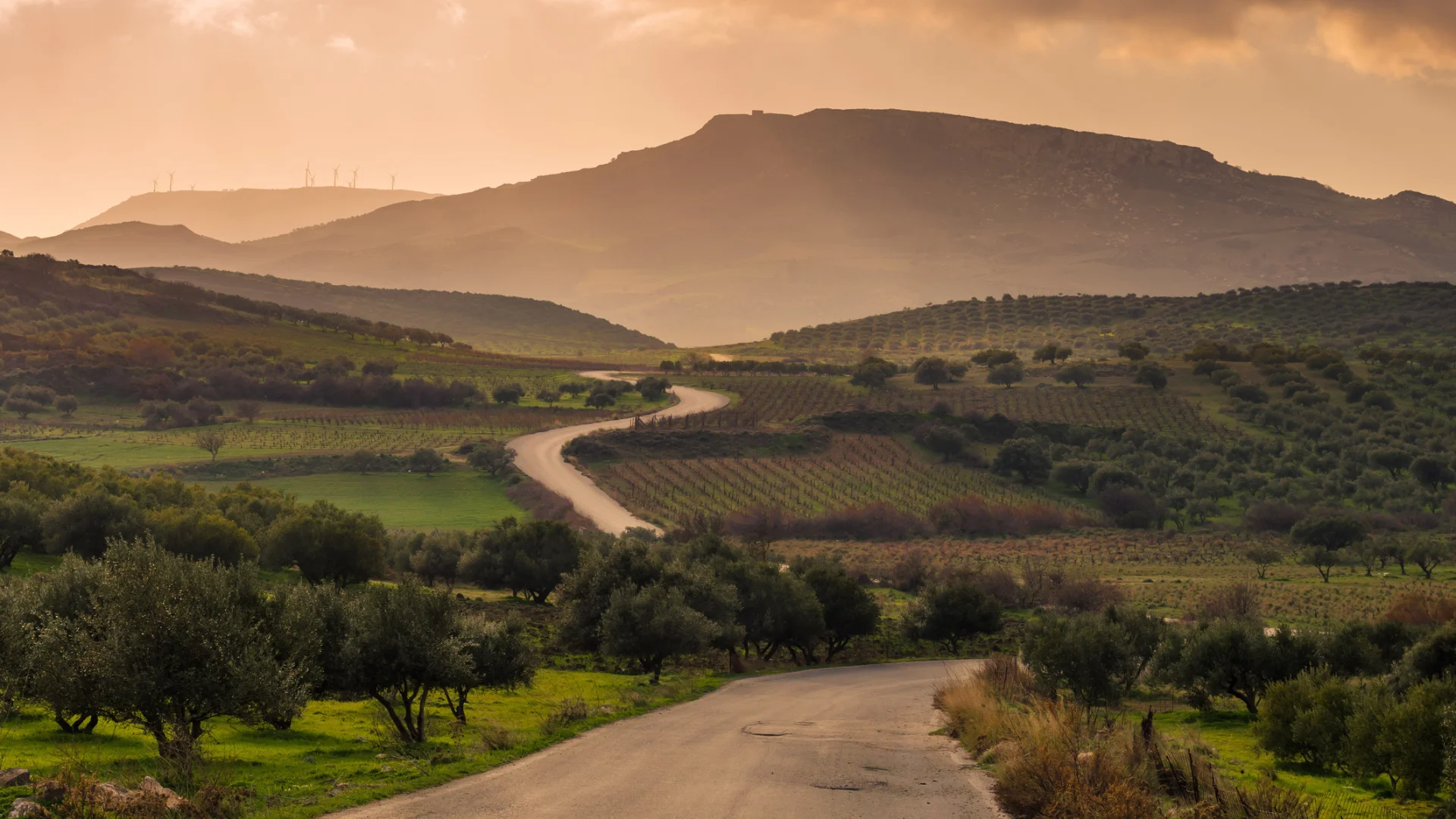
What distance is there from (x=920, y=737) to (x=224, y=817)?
17150 mm

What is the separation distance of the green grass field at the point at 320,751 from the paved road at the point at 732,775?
80 centimetres

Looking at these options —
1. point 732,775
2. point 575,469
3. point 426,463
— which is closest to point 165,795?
point 732,775

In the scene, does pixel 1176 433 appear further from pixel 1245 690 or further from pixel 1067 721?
pixel 1067 721

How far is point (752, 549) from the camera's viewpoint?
6625 centimetres

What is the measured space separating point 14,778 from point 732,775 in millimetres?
12148

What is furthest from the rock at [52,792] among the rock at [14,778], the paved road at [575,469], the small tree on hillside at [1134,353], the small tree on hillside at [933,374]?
the small tree on hillside at [1134,353]

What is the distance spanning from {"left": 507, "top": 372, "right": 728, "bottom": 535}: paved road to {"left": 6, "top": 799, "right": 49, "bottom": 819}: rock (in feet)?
214

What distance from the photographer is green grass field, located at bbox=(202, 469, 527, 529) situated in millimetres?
85438

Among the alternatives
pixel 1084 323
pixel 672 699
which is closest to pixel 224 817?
pixel 672 699

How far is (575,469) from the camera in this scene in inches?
4067

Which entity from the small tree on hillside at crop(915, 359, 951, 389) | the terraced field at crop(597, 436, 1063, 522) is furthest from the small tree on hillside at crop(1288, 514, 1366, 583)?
the small tree on hillside at crop(915, 359, 951, 389)

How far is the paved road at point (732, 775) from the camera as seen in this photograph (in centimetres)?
1897

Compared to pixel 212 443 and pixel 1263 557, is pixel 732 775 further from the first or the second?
pixel 212 443

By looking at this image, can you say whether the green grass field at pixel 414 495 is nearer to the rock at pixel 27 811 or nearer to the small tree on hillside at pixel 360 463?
the small tree on hillside at pixel 360 463
